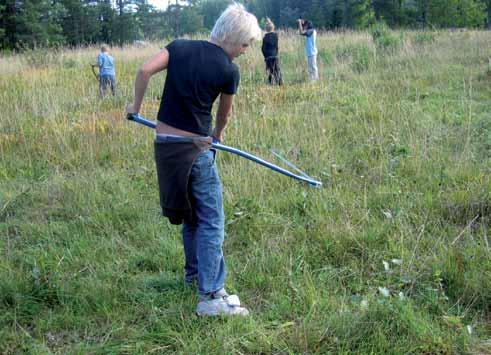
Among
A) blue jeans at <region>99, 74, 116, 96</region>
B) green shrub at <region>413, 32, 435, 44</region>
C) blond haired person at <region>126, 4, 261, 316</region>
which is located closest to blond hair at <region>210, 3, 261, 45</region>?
blond haired person at <region>126, 4, 261, 316</region>

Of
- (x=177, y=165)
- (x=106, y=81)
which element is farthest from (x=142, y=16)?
(x=177, y=165)

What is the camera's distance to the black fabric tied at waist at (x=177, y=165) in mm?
2660

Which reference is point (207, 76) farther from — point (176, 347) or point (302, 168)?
point (302, 168)

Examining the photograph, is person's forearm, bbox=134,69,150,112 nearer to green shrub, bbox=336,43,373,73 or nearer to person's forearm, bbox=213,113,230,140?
person's forearm, bbox=213,113,230,140

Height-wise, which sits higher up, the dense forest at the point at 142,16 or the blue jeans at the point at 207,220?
the dense forest at the point at 142,16

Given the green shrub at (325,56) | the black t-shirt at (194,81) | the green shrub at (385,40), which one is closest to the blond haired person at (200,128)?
the black t-shirt at (194,81)

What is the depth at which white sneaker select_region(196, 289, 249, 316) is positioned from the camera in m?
2.76

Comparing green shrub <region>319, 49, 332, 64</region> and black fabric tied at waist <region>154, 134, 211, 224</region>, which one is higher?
green shrub <region>319, 49, 332, 64</region>

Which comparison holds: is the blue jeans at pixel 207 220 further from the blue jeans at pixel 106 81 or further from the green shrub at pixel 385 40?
the green shrub at pixel 385 40

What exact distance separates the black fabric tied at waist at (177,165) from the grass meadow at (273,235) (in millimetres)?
632

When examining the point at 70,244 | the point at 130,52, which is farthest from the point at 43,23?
the point at 70,244

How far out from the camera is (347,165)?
16.4 feet

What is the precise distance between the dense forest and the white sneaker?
101 ft

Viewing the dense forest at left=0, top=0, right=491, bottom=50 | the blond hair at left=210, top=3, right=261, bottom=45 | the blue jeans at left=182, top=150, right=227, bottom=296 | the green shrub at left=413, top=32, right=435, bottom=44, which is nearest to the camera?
the blond hair at left=210, top=3, right=261, bottom=45
